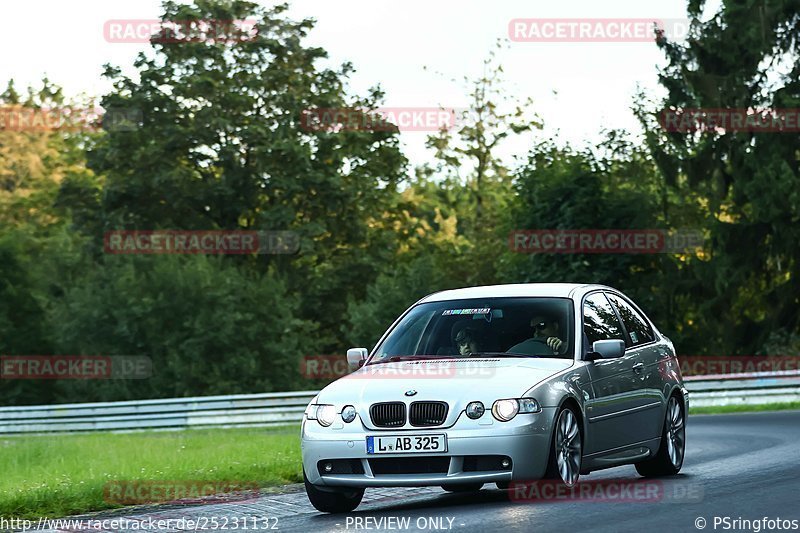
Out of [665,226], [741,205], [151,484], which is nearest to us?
[151,484]

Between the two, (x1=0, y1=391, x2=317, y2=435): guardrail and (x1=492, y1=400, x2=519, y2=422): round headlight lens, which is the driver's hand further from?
(x1=0, y1=391, x2=317, y2=435): guardrail

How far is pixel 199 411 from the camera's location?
34.9m

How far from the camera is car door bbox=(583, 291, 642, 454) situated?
11594 mm

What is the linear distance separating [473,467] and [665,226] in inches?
1570

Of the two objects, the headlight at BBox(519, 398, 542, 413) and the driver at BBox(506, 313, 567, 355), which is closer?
the headlight at BBox(519, 398, 542, 413)

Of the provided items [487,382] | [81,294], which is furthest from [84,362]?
[487,382]

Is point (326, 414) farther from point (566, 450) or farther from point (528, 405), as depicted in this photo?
point (566, 450)

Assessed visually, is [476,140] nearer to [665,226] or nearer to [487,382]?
[665,226]

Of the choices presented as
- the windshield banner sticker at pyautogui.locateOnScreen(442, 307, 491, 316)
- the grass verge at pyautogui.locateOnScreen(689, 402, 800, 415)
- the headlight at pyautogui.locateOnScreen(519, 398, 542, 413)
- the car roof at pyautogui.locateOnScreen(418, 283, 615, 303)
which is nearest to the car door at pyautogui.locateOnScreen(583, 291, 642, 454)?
the car roof at pyautogui.locateOnScreen(418, 283, 615, 303)

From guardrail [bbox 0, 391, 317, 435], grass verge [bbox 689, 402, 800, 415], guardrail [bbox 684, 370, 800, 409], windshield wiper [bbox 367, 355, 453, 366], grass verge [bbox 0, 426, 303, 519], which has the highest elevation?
windshield wiper [bbox 367, 355, 453, 366]

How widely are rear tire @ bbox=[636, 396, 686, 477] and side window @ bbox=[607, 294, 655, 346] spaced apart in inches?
24.2

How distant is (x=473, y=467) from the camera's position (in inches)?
410

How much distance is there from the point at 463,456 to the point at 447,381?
0.61m

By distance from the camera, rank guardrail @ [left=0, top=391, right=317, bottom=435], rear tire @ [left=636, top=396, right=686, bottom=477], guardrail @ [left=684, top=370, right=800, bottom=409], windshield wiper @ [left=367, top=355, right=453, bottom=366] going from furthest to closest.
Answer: guardrail @ [left=0, top=391, right=317, bottom=435] < guardrail @ [left=684, top=370, right=800, bottom=409] < rear tire @ [left=636, top=396, right=686, bottom=477] < windshield wiper @ [left=367, top=355, right=453, bottom=366]
